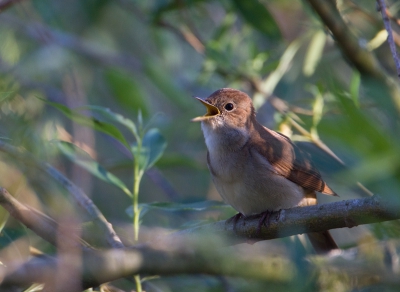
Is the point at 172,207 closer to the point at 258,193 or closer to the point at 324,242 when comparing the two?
the point at 258,193

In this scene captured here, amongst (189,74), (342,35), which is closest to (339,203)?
(342,35)

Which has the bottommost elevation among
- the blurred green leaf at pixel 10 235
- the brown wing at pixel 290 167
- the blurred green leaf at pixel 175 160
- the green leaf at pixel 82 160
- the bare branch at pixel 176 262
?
the bare branch at pixel 176 262

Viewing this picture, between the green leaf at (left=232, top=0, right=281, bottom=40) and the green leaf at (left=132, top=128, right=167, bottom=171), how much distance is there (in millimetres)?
1289

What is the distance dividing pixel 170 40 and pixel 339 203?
403cm

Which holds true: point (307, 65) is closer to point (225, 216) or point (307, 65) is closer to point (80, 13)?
point (225, 216)

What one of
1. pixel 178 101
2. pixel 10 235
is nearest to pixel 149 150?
pixel 10 235

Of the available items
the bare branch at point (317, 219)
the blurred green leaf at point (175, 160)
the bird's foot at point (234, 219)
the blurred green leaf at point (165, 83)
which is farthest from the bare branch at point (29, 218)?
the blurred green leaf at point (165, 83)

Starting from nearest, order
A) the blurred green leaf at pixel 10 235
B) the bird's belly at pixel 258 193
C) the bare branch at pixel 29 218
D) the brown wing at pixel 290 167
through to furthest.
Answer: the bare branch at pixel 29 218 → the blurred green leaf at pixel 10 235 → the bird's belly at pixel 258 193 → the brown wing at pixel 290 167

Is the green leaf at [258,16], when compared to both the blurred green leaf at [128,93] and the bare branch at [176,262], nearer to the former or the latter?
the blurred green leaf at [128,93]

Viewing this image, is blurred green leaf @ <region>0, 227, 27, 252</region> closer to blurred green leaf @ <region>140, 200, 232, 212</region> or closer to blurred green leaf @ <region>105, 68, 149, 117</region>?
blurred green leaf @ <region>140, 200, 232, 212</region>

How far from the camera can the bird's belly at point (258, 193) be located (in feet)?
11.5

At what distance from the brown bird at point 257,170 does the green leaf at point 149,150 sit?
1.09ft

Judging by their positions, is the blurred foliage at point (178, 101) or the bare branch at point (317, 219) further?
the bare branch at point (317, 219)

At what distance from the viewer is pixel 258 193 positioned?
11.5 ft
